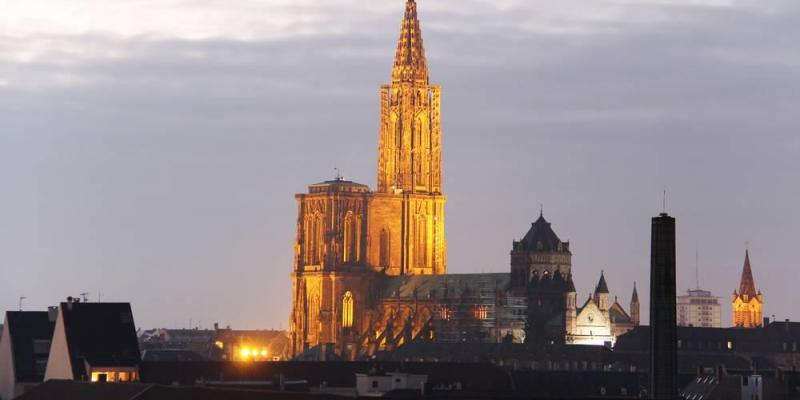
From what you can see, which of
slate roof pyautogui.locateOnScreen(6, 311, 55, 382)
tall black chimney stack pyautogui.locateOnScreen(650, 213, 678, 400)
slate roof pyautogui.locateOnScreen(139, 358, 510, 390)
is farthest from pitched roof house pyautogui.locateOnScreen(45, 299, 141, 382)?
tall black chimney stack pyautogui.locateOnScreen(650, 213, 678, 400)

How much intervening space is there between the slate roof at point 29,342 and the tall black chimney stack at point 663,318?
3443 cm

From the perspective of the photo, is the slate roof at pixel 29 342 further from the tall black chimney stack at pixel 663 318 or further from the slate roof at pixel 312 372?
the tall black chimney stack at pixel 663 318

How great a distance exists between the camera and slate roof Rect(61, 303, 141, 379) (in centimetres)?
14862

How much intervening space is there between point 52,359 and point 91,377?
4386 mm

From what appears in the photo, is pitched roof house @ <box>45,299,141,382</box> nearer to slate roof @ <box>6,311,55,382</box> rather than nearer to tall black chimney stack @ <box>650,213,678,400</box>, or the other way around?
slate roof @ <box>6,311,55,382</box>

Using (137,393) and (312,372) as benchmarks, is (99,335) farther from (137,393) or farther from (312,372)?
(312,372)

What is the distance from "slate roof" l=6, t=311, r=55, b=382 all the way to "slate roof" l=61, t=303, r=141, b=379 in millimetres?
4415

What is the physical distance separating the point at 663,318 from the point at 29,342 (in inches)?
1450

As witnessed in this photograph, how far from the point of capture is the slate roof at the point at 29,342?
15250cm

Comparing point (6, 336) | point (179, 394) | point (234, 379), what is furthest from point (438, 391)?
point (179, 394)

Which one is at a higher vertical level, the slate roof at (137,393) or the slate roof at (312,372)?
the slate roof at (312,372)

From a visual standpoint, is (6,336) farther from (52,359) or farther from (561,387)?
(561,387)

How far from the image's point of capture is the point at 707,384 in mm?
188125

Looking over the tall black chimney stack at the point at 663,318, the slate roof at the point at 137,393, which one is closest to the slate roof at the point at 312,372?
the slate roof at the point at 137,393
